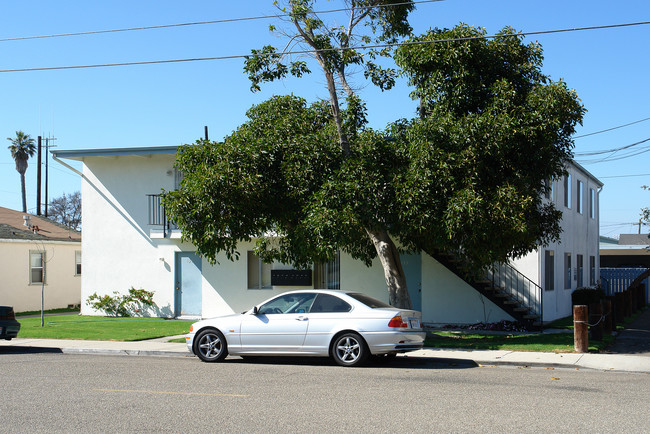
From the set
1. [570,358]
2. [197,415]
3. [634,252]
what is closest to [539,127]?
[570,358]

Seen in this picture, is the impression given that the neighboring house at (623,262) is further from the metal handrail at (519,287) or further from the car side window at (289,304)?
the car side window at (289,304)

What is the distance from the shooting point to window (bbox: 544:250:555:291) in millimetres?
20438

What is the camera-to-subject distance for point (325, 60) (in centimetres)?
1631

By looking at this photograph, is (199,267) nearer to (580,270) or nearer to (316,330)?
(316,330)

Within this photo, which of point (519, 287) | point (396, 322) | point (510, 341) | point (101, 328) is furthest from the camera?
point (519, 287)

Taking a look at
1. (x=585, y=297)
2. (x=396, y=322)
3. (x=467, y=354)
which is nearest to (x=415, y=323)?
(x=396, y=322)

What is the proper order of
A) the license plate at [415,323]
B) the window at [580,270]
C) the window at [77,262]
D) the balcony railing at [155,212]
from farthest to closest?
1. the window at [77,262]
2. the window at [580,270]
3. the balcony railing at [155,212]
4. the license plate at [415,323]

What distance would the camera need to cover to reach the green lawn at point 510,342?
47.2ft

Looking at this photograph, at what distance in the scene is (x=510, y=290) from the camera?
784 inches

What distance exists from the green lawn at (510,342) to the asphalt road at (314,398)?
2219 millimetres

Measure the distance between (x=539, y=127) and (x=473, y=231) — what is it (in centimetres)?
256

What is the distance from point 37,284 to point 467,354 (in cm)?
2025

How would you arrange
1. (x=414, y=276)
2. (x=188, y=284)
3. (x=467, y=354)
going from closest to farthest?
(x=467, y=354)
(x=414, y=276)
(x=188, y=284)

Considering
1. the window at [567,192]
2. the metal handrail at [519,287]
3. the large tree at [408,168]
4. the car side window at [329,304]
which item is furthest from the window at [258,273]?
the window at [567,192]
